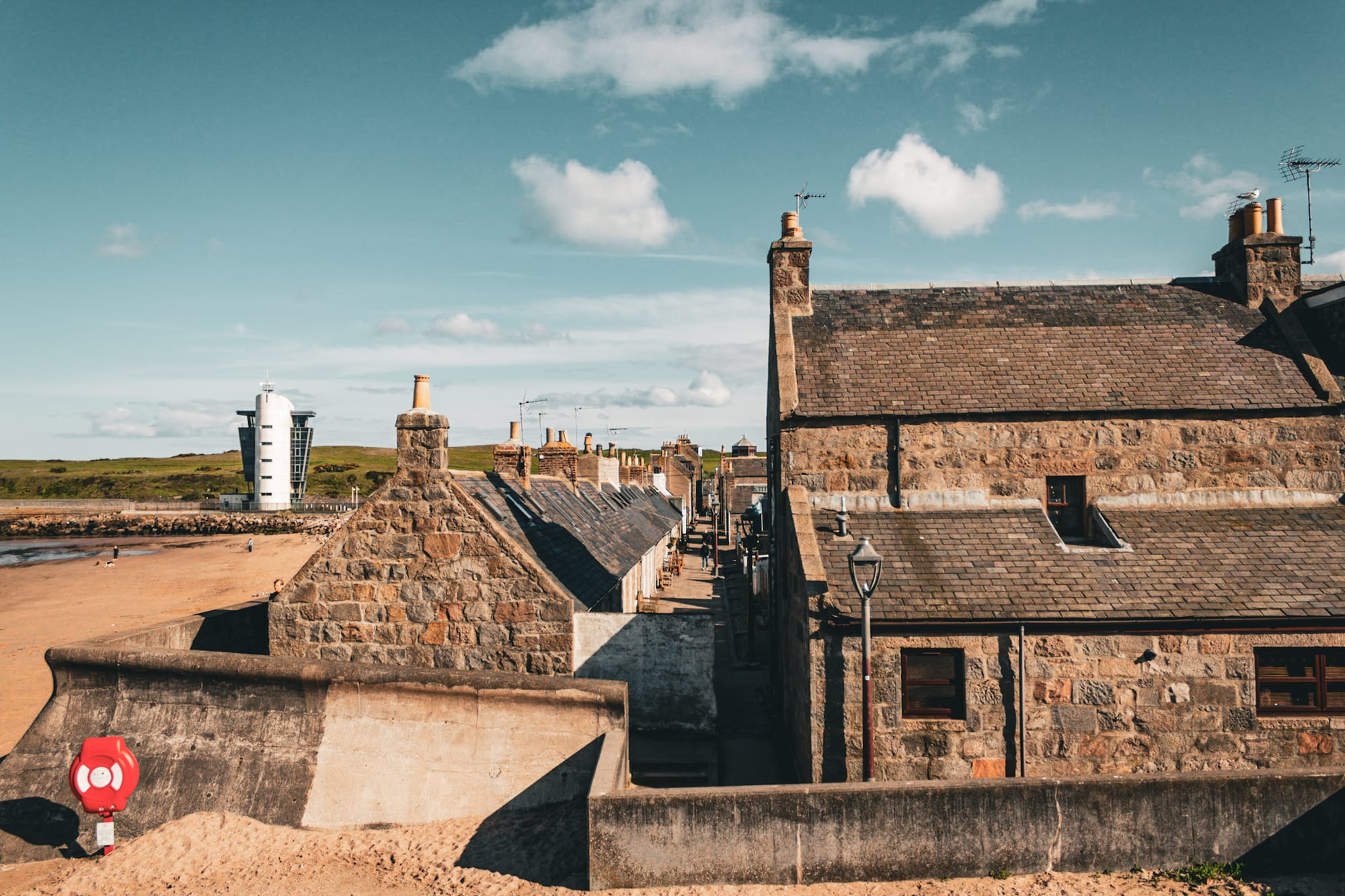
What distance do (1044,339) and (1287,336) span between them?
4393mm

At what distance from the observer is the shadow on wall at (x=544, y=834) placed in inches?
302

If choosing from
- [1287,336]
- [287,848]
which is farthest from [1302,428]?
[287,848]

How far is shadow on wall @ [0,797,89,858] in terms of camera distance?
348 inches

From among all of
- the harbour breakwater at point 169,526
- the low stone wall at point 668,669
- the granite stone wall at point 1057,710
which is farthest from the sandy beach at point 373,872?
the harbour breakwater at point 169,526

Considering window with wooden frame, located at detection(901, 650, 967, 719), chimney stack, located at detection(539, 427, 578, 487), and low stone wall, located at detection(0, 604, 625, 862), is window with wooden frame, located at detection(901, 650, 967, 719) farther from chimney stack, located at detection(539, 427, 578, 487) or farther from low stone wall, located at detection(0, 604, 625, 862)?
chimney stack, located at detection(539, 427, 578, 487)

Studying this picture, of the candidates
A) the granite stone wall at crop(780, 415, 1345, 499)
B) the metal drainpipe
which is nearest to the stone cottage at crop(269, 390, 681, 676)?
the granite stone wall at crop(780, 415, 1345, 499)

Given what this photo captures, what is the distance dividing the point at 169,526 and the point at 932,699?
7851 cm

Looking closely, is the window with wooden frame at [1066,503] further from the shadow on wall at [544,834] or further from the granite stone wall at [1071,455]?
the shadow on wall at [544,834]

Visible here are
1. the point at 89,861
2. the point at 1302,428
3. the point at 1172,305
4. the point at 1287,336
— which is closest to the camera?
the point at 89,861

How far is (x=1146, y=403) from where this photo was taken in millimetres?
12570

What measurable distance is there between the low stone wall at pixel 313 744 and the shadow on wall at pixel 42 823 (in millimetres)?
15

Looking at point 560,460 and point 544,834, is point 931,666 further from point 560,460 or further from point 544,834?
point 560,460

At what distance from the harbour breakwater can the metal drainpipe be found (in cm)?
6310

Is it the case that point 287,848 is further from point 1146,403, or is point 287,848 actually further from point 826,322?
point 1146,403
